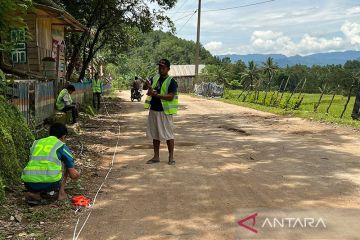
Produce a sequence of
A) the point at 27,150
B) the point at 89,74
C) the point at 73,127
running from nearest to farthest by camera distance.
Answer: the point at 27,150 < the point at 73,127 < the point at 89,74

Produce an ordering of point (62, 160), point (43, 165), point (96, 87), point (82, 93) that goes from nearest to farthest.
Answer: point (43, 165), point (62, 160), point (96, 87), point (82, 93)

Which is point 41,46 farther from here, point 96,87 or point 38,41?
point 96,87

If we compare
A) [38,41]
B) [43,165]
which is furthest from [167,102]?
[38,41]

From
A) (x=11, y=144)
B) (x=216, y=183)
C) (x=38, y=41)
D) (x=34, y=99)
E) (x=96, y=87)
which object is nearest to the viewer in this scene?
(x=11, y=144)

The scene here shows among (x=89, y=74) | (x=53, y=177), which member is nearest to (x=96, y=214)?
(x=53, y=177)

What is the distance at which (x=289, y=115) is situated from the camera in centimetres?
1823

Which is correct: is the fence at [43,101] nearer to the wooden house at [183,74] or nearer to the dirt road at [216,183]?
the dirt road at [216,183]

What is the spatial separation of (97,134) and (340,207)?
8.28 meters

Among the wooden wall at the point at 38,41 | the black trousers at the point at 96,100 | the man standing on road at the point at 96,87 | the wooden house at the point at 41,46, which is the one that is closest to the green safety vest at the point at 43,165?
the wooden house at the point at 41,46

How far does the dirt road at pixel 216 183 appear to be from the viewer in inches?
187

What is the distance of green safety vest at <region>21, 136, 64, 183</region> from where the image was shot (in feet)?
17.3

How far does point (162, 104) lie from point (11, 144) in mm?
2865

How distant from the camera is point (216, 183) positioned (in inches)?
257

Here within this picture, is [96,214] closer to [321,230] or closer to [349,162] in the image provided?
[321,230]
